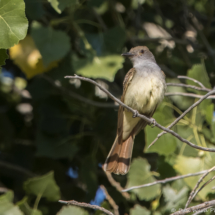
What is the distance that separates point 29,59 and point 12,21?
69.7 inches

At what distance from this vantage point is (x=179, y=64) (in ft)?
17.1

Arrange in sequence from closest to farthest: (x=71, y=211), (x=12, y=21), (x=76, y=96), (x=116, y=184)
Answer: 1. (x=12, y=21)
2. (x=71, y=211)
3. (x=116, y=184)
4. (x=76, y=96)

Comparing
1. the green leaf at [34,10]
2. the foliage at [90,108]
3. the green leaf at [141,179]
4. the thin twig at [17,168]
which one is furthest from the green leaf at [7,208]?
the green leaf at [34,10]

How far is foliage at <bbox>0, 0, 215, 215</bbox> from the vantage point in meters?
3.97

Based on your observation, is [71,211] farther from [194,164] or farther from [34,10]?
[34,10]

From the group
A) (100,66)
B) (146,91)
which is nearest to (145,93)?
(146,91)

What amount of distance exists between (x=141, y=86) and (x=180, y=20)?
232 centimetres

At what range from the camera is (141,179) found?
4.20 metres

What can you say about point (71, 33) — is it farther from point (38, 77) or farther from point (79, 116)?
point (79, 116)

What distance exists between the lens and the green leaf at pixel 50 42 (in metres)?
4.01

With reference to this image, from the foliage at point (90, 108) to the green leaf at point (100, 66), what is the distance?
12 mm

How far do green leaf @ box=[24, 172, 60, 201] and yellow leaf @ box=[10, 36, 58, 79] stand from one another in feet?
4.13

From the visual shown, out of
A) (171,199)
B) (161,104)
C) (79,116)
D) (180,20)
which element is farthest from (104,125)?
(180,20)

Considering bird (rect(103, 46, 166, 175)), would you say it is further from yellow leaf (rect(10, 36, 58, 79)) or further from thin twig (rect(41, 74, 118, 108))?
yellow leaf (rect(10, 36, 58, 79))
